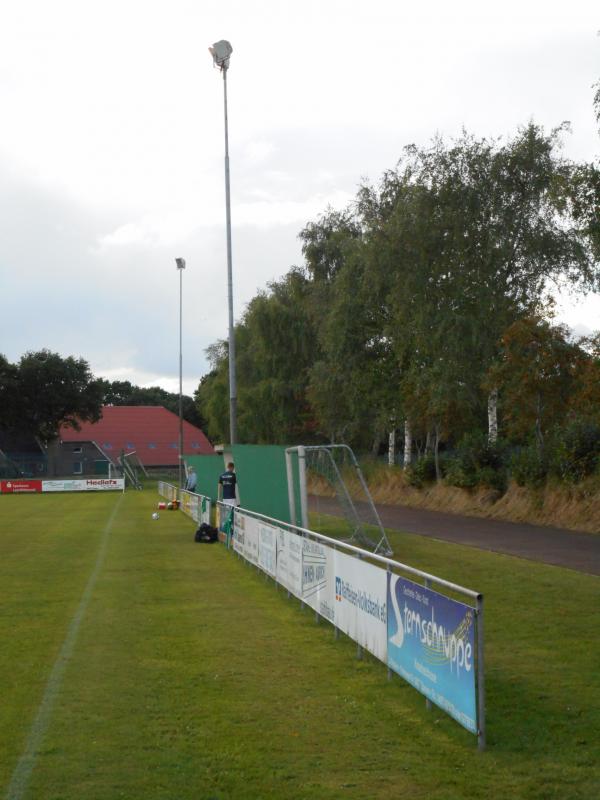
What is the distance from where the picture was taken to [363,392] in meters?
41.0

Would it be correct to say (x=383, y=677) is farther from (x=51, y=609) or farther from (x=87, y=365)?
(x=87, y=365)

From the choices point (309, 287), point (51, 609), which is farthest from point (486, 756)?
point (309, 287)

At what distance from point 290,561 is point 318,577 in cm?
182

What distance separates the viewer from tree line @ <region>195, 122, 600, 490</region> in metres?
25.9

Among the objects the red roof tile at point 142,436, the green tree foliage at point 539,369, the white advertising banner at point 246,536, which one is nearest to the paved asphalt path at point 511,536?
the green tree foliage at point 539,369

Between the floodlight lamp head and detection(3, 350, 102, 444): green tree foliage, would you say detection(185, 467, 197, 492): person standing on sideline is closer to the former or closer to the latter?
the floodlight lamp head

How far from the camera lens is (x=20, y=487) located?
200 feet

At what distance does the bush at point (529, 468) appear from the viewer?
82.8ft

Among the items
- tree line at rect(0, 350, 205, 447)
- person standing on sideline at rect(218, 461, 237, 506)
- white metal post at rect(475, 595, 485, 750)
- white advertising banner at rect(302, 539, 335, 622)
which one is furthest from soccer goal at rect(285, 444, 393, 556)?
tree line at rect(0, 350, 205, 447)

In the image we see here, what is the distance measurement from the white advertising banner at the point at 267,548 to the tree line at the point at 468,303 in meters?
9.58

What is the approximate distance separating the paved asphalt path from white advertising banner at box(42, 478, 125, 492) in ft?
112

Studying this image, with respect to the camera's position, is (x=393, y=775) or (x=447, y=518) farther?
(x=447, y=518)

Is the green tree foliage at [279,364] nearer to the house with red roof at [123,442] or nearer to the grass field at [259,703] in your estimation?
the grass field at [259,703]

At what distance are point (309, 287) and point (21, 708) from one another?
42715 mm
